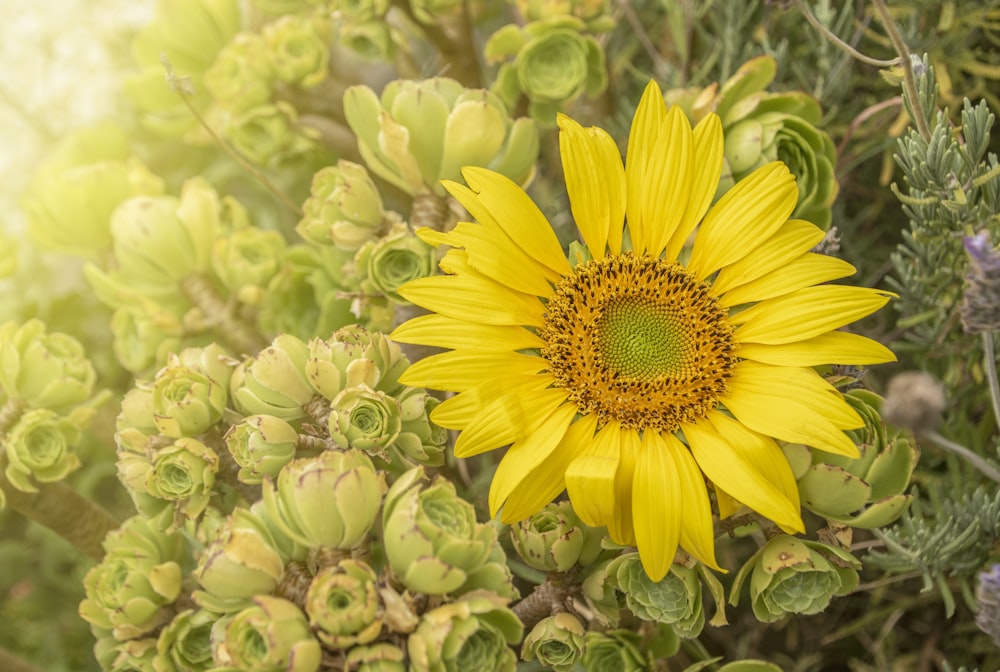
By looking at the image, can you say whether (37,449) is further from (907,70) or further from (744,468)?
(907,70)

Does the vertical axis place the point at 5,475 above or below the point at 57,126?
below

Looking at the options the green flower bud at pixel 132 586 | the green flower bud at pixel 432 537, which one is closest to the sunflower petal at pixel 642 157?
the green flower bud at pixel 432 537

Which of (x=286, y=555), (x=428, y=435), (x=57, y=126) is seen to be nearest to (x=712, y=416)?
(x=428, y=435)

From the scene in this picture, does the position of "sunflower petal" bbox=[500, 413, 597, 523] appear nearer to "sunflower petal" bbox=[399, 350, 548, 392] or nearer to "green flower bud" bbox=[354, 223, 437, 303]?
"sunflower petal" bbox=[399, 350, 548, 392]

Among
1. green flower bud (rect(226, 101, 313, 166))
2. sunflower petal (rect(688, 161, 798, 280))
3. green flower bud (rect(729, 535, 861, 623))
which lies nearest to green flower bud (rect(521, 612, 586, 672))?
green flower bud (rect(729, 535, 861, 623))

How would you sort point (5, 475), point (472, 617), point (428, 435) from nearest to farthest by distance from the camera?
point (472, 617)
point (428, 435)
point (5, 475)

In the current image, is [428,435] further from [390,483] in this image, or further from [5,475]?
[5,475]

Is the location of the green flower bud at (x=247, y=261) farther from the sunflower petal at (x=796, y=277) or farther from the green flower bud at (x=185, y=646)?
the sunflower petal at (x=796, y=277)
